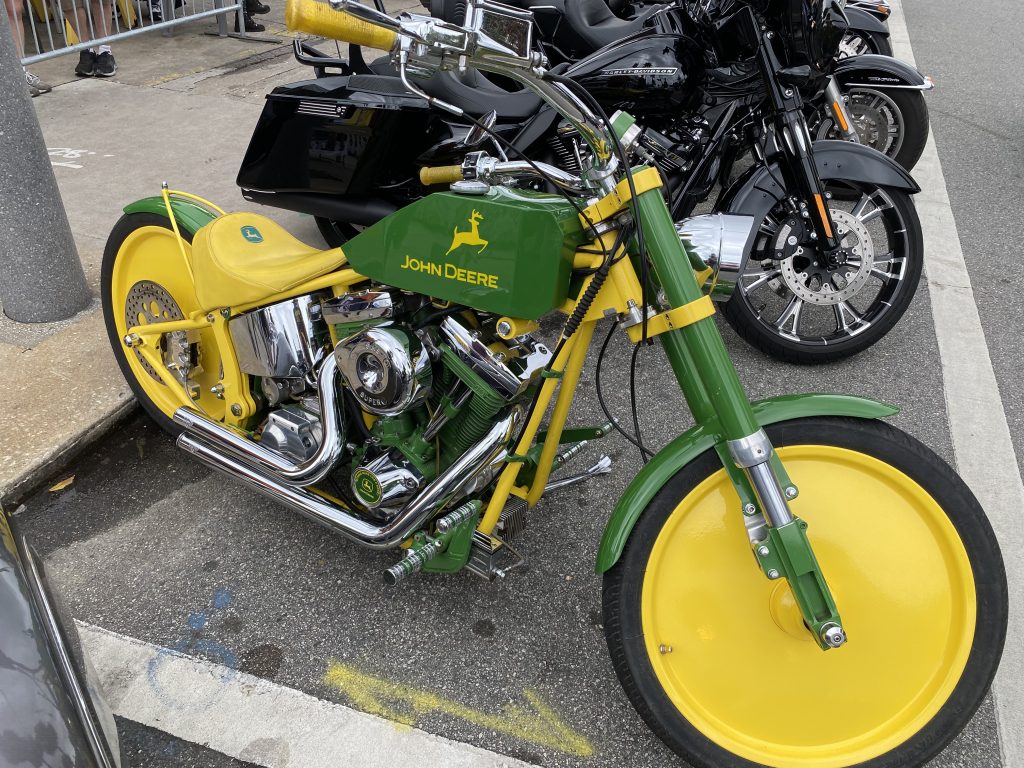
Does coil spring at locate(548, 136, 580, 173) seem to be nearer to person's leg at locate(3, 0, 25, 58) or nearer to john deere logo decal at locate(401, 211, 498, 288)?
john deere logo decal at locate(401, 211, 498, 288)

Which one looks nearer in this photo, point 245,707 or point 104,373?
point 245,707

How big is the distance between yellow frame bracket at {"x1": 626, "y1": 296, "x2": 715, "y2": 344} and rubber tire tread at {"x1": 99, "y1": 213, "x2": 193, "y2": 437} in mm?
1908

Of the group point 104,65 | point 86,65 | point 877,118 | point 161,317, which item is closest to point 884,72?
point 877,118

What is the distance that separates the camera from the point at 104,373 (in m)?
3.28

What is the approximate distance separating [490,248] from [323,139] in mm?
1360

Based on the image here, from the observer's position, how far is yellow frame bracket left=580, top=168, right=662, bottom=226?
1.73 m

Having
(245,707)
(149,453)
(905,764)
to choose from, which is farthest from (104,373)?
(905,764)

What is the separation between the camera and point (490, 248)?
6.20ft

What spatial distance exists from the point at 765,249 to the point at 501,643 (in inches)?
82.8

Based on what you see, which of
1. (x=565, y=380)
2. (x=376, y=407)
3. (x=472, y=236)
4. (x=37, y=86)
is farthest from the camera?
(x=37, y=86)

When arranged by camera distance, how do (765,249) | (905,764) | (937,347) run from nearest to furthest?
(905,764)
(765,249)
(937,347)

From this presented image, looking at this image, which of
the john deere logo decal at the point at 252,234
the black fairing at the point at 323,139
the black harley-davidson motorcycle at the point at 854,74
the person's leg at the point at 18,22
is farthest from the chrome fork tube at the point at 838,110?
the person's leg at the point at 18,22

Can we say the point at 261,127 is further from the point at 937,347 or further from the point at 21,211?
the point at 937,347

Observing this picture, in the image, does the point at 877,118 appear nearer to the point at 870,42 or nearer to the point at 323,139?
the point at 870,42
